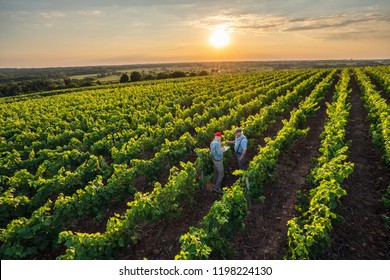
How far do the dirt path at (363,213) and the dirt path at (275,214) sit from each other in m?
1.14

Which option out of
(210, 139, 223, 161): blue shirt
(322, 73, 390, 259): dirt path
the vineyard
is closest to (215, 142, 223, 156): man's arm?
(210, 139, 223, 161): blue shirt

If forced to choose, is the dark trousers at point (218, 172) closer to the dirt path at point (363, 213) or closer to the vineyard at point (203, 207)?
the vineyard at point (203, 207)

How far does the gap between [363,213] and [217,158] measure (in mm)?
4235

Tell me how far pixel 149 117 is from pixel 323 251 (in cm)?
1320

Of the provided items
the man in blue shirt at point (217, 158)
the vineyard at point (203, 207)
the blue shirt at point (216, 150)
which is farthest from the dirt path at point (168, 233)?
the blue shirt at point (216, 150)

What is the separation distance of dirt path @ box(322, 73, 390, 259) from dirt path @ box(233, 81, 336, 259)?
1.14 m

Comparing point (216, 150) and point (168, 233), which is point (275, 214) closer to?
point (216, 150)

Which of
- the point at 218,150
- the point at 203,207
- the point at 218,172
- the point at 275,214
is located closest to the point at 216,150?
the point at 218,150

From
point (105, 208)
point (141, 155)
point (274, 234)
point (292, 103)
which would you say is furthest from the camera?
point (292, 103)

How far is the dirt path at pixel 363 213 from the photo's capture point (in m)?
6.31

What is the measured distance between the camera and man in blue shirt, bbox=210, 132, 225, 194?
27.6ft
